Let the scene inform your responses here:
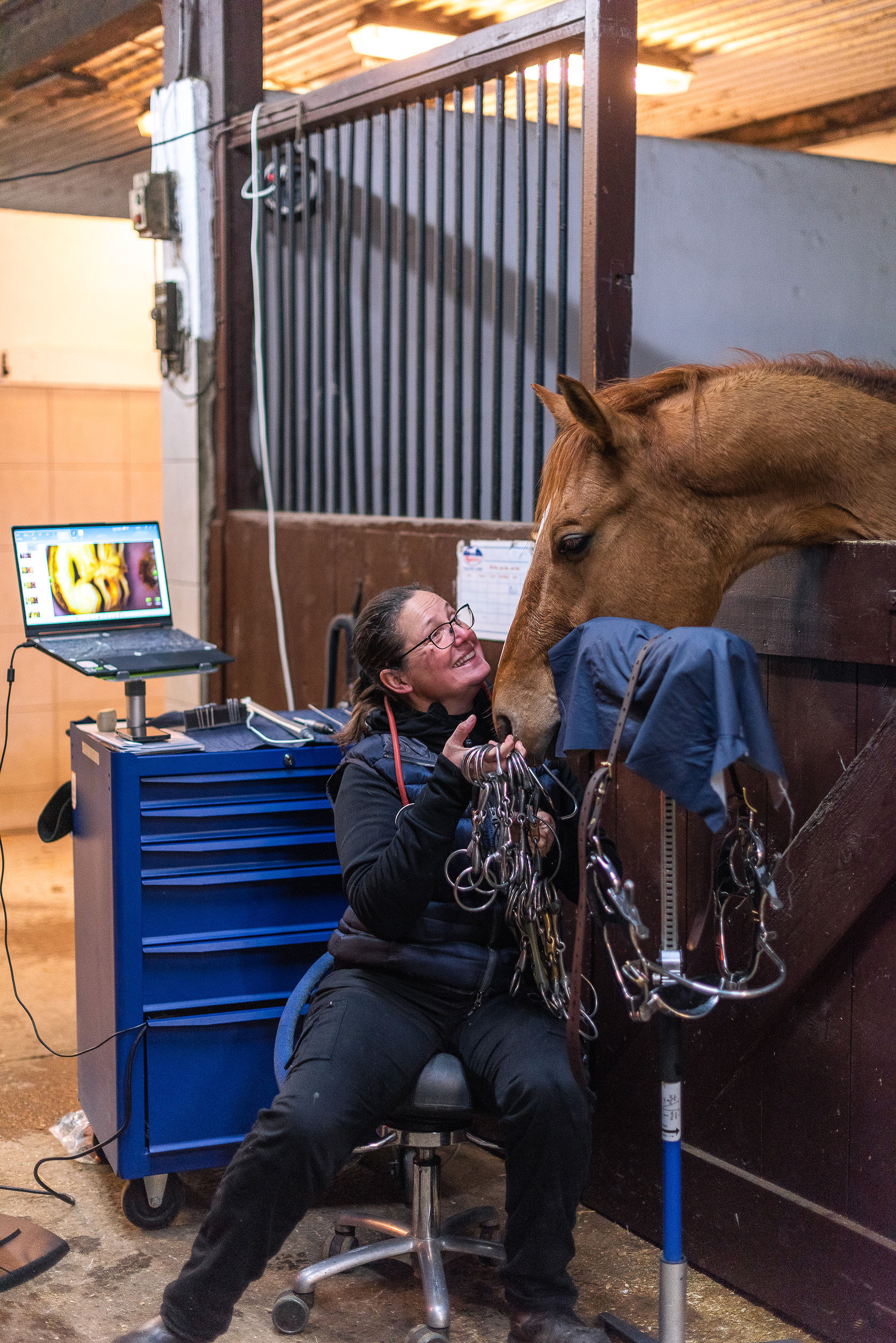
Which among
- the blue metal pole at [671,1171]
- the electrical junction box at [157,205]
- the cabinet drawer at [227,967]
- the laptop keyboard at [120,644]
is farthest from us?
the electrical junction box at [157,205]

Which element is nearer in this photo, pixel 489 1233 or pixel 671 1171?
pixel 671 1171

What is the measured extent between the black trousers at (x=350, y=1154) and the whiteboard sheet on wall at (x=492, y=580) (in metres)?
1.05

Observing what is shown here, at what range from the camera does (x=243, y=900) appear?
8.55 feet

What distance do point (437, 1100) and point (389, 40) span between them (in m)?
4.43

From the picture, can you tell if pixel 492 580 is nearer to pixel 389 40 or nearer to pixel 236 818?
pixel 236 818

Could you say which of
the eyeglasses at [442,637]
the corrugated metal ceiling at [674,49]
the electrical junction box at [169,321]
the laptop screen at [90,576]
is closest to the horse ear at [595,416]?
the eyeglasses at [442,637]

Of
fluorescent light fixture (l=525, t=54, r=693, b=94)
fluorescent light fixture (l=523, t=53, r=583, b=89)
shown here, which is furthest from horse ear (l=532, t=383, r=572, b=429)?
fluorescent light fixture (l=525, t=54, r=693, b=94)

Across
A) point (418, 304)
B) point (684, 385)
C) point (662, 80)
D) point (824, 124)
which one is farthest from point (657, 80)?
point (684, 385)

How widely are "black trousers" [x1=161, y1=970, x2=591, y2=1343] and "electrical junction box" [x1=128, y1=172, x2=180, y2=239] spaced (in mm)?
2900

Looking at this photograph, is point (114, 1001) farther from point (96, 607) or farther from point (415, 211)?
point (415, 211)

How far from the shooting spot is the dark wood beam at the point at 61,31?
4.82m

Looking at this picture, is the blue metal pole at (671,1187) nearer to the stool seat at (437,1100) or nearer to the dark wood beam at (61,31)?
the stool seat at (437,1100)

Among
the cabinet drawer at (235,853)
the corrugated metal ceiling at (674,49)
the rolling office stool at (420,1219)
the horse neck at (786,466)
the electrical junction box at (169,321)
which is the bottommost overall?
the rolling office stool at (420,1219)

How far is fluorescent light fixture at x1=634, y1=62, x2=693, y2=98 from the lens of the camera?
5.50 metres
